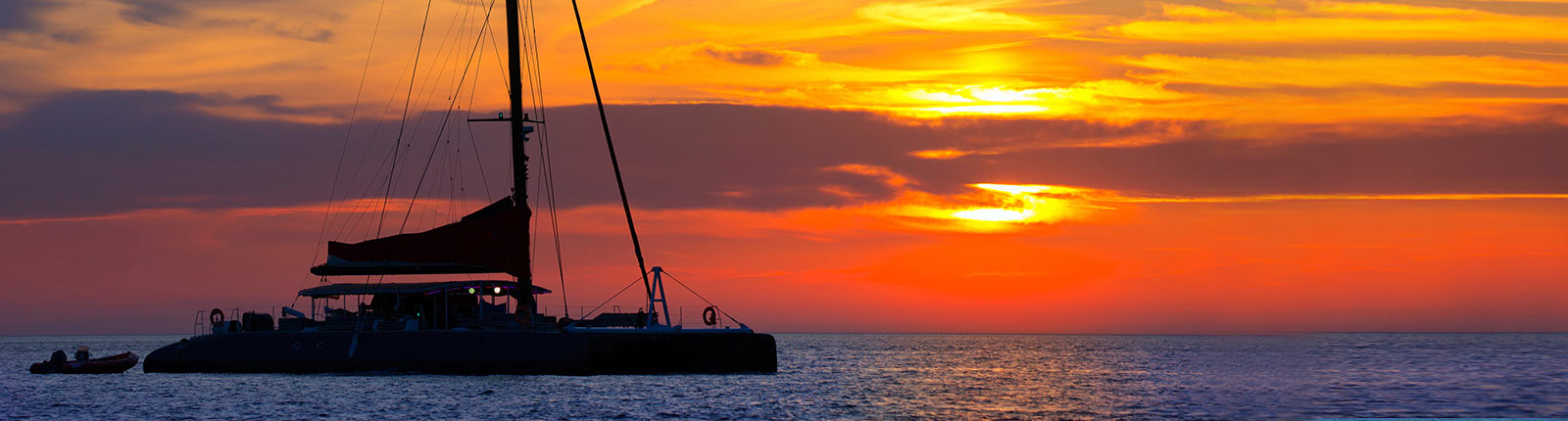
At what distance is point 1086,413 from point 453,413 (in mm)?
22057

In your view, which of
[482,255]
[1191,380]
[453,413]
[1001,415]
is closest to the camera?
[453,413]

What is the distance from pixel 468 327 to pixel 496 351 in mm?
3076

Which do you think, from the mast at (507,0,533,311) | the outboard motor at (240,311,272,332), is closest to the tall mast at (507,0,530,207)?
the mast at (507,0,533,311)

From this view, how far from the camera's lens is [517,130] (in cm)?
5862

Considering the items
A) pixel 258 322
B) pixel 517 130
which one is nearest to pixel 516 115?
pixel 517 130

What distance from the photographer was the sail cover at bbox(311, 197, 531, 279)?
58.2 meters

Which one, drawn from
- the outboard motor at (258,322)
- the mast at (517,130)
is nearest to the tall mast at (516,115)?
the mast at (517,130)

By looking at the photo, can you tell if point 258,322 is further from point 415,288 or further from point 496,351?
point 496,351

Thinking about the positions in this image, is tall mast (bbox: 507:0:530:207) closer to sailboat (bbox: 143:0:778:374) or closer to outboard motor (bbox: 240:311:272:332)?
sailboat (bbox: 143:0:778:374)

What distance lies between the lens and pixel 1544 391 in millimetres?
52250

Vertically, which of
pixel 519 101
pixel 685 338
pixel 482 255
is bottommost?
pixel 685 338

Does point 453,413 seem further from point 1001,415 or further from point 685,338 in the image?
point 1001,415

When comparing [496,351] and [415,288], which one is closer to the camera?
[496,351]

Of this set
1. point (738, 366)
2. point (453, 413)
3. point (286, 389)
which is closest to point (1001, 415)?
point (738, 366)
